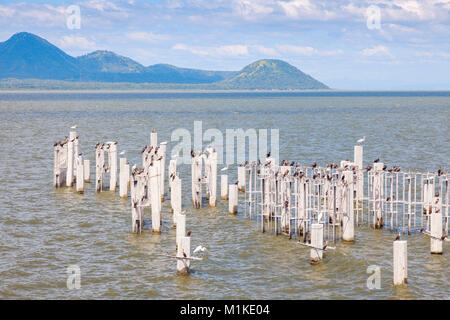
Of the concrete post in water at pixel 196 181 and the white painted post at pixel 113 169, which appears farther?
the white painted post at pixel 113 169

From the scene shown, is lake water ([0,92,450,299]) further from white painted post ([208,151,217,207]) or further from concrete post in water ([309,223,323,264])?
white painted post ([208,151,217,207])

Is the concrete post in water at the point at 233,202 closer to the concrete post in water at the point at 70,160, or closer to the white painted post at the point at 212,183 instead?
the white painted post at the point at 212,183

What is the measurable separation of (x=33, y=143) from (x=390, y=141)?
38915mm

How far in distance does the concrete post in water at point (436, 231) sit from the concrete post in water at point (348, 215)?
3.27 m

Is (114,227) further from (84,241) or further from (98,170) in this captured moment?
(98,170)

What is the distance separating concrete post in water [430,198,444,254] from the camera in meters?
24.1

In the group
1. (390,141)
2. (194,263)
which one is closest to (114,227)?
(194,263)

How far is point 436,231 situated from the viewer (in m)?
24.2

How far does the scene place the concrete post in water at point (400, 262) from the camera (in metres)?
20.4

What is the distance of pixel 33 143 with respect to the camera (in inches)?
2699

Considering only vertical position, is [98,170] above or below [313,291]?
above

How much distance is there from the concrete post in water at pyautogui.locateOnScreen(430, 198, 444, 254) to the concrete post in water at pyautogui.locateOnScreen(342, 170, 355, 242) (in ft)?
10.7

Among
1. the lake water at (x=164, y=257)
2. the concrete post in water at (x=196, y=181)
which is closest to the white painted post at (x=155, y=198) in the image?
the lake water at (x=164, y=257)
